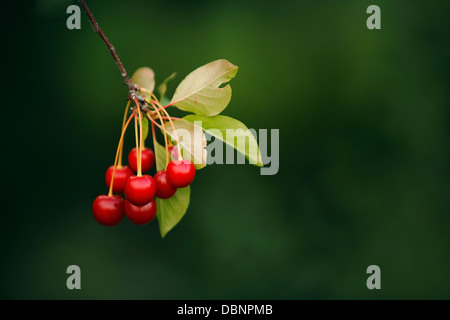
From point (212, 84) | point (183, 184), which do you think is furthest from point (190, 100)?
point (183, 184)

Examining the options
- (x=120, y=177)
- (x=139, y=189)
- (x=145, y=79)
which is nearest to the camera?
(x=139, y=189)

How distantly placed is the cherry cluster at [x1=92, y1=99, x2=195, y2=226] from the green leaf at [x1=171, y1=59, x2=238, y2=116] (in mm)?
103

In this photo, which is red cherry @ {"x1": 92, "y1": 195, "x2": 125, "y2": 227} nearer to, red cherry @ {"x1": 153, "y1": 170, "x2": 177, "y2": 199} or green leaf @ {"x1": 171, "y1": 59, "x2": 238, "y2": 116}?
red cherry @ {"x1": 153, "y1": 170, "x2": 177, "y2": 199}

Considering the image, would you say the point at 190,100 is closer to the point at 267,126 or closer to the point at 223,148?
the point at 223,148

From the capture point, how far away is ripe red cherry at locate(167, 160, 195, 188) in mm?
806

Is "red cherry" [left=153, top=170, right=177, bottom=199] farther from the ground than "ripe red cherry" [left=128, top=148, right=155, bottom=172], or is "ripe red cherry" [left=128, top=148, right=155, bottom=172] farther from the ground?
"ripe red cherry" [left=128, top=148, right=155, bottom=172]

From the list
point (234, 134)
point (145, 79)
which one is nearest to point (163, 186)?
point (234, 134)

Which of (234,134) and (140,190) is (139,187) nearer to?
(140,190)

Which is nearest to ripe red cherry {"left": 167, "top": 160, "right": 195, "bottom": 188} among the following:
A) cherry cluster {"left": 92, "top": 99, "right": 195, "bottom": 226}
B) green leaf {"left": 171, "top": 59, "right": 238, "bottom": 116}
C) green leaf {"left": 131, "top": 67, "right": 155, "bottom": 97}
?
cherry cluster {"left": 92, "top": 99, "right": 195, "bottom": 226}

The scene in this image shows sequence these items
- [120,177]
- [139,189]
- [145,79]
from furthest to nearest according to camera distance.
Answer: [145,79], [120,177], [139,189]

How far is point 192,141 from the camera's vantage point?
2.84 feet

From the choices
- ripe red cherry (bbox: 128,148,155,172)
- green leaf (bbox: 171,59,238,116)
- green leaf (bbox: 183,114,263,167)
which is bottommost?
ripe red cherry (bbox: 128,148,155,172)

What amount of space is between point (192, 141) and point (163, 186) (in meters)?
0.12

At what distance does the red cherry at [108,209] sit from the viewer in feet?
2.89
